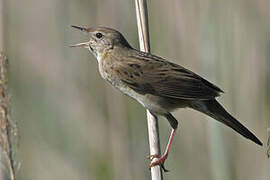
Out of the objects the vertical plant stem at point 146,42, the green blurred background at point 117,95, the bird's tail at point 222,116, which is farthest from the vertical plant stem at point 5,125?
the bird's tail at point 222,116

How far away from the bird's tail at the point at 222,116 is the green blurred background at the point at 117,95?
137 millimetres

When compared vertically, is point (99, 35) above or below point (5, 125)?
above

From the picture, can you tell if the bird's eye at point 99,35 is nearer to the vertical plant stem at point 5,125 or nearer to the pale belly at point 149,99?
the pale belly at point 149,99

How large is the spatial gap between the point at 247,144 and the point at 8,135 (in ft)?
6.93

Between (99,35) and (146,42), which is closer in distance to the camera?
(146,42)

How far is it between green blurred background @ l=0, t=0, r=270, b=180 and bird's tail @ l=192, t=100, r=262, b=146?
0.45 ft

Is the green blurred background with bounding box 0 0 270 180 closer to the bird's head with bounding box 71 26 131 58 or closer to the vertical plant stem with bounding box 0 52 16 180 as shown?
the bird's head with bounding box 71 26 131 58

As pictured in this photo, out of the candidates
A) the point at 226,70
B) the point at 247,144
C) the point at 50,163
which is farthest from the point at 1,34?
the point at 247,144

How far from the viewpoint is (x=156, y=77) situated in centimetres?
300

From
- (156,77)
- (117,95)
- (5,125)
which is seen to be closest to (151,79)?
(156,77)

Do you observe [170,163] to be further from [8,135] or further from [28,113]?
[8,135]

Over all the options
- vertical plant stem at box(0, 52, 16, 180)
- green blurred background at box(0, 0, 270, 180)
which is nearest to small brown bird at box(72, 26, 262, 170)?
green blurred background at box(0, 0, 270, 180)

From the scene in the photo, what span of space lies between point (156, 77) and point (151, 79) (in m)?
0.03

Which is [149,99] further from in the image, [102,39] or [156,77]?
[102,39]
